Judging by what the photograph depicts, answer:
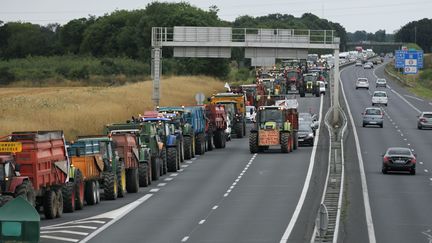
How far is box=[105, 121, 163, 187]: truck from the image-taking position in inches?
1837

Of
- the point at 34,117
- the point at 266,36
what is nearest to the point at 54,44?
the point at 266,36

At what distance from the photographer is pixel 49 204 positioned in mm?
34969

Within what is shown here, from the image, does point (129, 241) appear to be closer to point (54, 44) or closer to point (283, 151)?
point (283, 151)

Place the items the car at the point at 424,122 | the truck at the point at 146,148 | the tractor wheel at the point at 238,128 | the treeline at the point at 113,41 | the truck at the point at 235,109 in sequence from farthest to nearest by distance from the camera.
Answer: the treeline at the point at 113,41 → the car at the point at 424,122 → the tractor wheel at the point at 238,128 → the truck at the point at 235,109 → the truck at the point at 146,148

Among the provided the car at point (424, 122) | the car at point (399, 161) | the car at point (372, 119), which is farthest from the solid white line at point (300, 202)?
the car at point (424, 122)

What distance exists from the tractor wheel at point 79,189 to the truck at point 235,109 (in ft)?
118

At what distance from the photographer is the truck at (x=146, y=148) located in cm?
4666

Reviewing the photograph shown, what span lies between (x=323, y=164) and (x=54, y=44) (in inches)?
5128

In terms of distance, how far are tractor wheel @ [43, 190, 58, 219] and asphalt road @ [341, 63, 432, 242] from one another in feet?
28.2

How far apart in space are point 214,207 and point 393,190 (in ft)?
31.0

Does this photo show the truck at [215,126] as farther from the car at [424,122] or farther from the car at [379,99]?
the car at [379,99]

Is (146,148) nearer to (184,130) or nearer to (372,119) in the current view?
(184,130)

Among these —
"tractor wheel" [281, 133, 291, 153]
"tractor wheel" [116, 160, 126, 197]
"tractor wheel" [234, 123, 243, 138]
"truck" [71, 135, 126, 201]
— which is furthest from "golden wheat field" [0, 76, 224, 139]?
"truck" [71, 135, 126, 201]

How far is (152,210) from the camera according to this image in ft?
126
